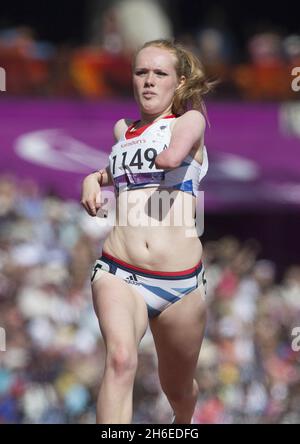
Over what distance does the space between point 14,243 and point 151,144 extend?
17.1 feet

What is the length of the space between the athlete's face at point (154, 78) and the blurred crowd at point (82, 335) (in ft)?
14.2

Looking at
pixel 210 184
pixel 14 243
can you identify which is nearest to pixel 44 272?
pixel 14 243

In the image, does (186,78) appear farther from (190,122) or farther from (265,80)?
(265,80)

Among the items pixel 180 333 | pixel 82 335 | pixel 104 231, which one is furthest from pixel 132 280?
pixel 104 231

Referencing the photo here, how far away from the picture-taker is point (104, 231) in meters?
11.6

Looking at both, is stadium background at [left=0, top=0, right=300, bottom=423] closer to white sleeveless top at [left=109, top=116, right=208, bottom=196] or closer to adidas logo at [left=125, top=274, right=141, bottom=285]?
adidas logo at [left=125, top=274, right=141, bottom=285]

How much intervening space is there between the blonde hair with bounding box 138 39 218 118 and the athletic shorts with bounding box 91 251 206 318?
847 millimetres

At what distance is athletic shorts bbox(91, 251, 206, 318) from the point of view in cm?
600

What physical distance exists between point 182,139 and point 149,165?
24 centimetres

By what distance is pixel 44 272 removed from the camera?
10.8 meters

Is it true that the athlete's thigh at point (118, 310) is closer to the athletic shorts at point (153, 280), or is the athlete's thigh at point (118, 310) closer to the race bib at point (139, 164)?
the athletic shorts at point (153, 280)

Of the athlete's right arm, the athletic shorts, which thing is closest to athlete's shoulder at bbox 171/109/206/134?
the athlete's right arm

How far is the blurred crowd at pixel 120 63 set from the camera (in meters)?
12.8

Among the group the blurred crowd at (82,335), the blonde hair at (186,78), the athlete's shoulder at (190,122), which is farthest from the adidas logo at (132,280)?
the blurred crowd at (82,335)
